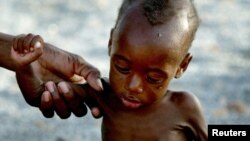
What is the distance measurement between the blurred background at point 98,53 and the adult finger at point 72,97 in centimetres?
236

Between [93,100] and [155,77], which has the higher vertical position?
[155,77]

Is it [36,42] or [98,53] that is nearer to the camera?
[36,42]

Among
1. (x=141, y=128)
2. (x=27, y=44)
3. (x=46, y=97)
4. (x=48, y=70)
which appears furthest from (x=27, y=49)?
(x=141, y=128)

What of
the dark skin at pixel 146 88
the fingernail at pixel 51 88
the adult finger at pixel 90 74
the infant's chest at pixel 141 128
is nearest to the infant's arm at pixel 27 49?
the dark skin at pixel 146 88

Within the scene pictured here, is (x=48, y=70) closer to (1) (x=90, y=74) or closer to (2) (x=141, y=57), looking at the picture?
(1) (x=90, y=74)

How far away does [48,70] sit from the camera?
3.36 m

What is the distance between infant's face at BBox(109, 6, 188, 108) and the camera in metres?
2.81

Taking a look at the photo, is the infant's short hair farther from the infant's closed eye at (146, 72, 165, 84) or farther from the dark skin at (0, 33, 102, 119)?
the dark skin at (0, 33, 102, 119)

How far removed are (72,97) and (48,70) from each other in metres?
0.32

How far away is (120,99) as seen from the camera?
10.2 feet

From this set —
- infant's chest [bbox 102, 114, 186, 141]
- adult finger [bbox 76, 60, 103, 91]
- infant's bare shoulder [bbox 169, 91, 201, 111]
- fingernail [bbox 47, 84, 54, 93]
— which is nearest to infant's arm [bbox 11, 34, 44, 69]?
fingernail [bbox 47, 84, 54, 93]

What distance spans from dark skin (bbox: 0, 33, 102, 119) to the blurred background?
219 centimetres

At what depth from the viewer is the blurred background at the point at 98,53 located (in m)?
5.64

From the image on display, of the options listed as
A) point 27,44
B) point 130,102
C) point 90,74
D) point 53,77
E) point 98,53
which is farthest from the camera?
point 98,53
